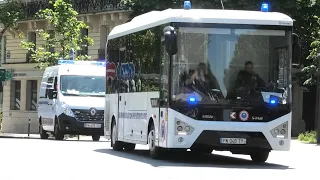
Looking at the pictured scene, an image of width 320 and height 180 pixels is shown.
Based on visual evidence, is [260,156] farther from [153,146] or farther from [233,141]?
[153,146]

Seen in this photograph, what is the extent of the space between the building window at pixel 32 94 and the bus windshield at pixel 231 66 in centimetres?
3994

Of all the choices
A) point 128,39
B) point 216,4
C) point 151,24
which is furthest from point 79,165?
point 216,4

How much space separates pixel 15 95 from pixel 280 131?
141ft

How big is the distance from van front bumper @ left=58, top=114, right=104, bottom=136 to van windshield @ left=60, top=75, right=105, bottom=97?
3.23ft

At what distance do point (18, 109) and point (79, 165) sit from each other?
4143 cm

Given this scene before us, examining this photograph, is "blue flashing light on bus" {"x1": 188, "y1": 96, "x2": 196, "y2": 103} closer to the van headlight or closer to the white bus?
the white bus

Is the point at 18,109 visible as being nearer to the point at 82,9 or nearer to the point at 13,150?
the point at 82,9

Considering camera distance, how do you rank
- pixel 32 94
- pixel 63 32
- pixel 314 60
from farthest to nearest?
pixel 32 94 → pixel 63 32 → pixel 314 60

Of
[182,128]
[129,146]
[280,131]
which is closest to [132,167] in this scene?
[182,128]

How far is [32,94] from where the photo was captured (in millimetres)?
55500

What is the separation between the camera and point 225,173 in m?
14.4

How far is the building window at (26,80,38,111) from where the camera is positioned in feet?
180

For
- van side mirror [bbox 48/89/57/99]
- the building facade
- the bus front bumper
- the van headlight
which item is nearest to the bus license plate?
the bus front bumper

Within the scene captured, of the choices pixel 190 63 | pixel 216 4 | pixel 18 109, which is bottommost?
pixel 18 109
